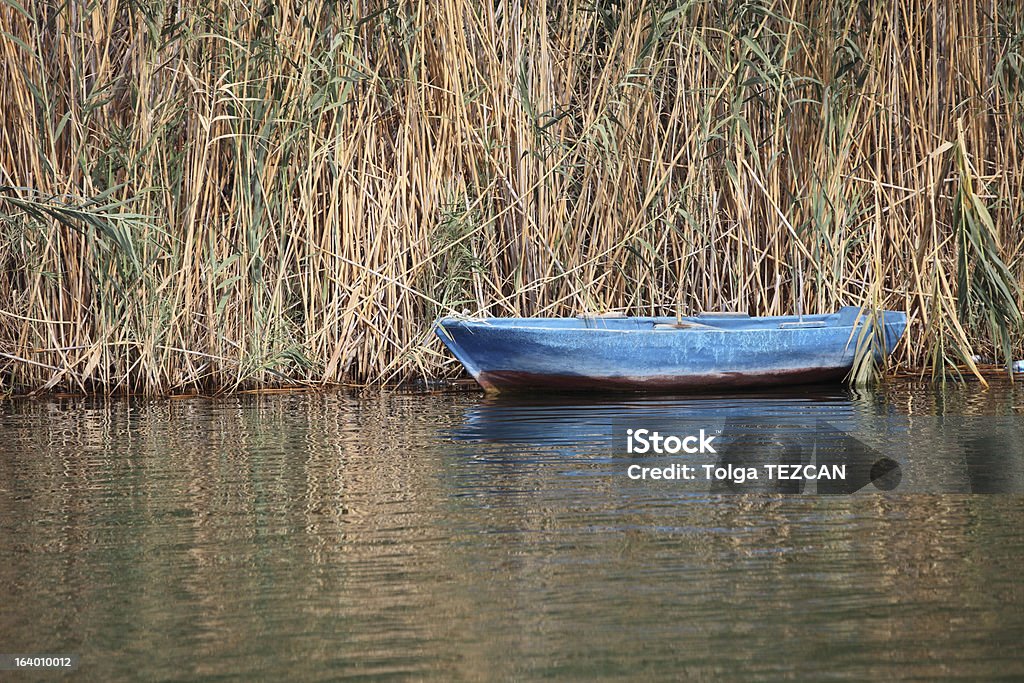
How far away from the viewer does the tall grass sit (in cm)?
863

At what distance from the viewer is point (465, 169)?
9.13 m

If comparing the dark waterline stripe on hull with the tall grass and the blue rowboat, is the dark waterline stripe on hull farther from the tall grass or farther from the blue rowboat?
the tall grass

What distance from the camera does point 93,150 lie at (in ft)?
28.7

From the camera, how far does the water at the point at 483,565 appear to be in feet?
10.1

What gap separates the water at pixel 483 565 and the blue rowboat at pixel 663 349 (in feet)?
6.69

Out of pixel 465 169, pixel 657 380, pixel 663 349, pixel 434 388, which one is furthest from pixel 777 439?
pixel 465 169

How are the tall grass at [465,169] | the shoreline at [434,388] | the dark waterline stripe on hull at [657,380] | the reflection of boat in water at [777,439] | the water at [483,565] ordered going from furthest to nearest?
1. the dark waterline stripe on hull at [657,380]
2. the shoreline at [434,388]
3. the tall grass at [465,169]
4. the reflection of boat in water at [777,439]
5. the water at [483,565]

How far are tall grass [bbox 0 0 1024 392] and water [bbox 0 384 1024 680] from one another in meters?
2.24

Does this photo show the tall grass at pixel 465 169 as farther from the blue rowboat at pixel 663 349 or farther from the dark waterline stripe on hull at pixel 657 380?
the dark waterline stripe on hull at pixel 657 380

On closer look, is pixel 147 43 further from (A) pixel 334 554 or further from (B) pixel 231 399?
(A) pixel 334 554

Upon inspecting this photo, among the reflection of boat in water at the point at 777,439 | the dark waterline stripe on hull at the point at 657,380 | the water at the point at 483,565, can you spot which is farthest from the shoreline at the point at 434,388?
the water at the point at 483,565

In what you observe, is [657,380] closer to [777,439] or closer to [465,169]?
[465,169]

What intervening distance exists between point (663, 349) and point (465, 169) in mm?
1570

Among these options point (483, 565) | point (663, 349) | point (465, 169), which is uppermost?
point (465, 169)
